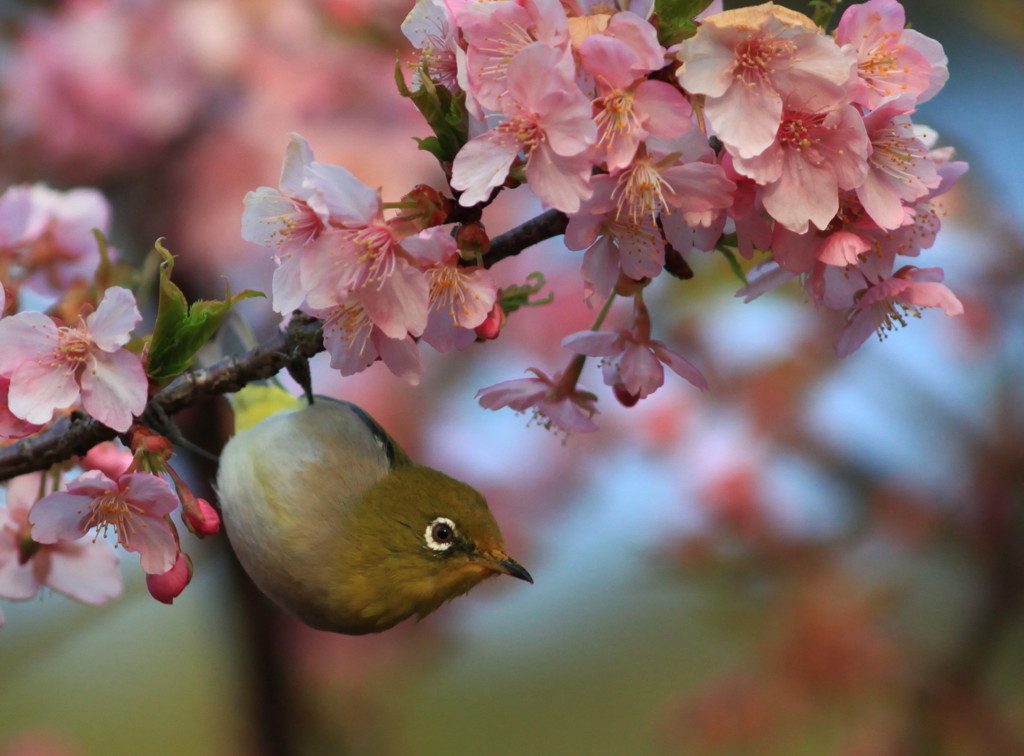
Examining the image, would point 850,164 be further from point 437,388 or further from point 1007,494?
point 437,388

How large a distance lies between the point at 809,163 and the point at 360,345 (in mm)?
405

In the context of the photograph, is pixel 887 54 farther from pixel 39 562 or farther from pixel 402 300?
pixel 39 562

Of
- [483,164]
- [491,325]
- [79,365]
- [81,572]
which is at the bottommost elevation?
[81,572]

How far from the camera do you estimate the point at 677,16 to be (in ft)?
2.43

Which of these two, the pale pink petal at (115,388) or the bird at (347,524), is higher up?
the pale pink petal at (115,388)

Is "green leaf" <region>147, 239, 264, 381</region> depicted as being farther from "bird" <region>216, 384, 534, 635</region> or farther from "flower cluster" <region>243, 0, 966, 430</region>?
"bird" <region>216, 384, 534, 635</region>

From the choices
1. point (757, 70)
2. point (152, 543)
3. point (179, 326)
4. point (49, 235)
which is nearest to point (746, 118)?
point (757, 70)

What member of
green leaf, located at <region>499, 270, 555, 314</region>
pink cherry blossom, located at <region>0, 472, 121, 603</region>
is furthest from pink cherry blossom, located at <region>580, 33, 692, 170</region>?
pink cherry blossom, located at <region>0, 472, 121, 603</region>

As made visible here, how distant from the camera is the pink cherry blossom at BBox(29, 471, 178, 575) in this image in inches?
29.8

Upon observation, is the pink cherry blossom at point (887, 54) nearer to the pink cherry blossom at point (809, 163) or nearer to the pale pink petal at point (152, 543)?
the pink cherry blossom at point (809, 163)

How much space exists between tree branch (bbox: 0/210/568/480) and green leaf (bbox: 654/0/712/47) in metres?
0.18

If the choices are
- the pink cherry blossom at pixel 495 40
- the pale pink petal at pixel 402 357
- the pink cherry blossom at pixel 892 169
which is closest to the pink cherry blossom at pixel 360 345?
the pale pink petal at pixel 402 357

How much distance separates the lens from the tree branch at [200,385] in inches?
32.4

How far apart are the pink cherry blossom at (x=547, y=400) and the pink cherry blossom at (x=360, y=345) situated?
0.15 metres
